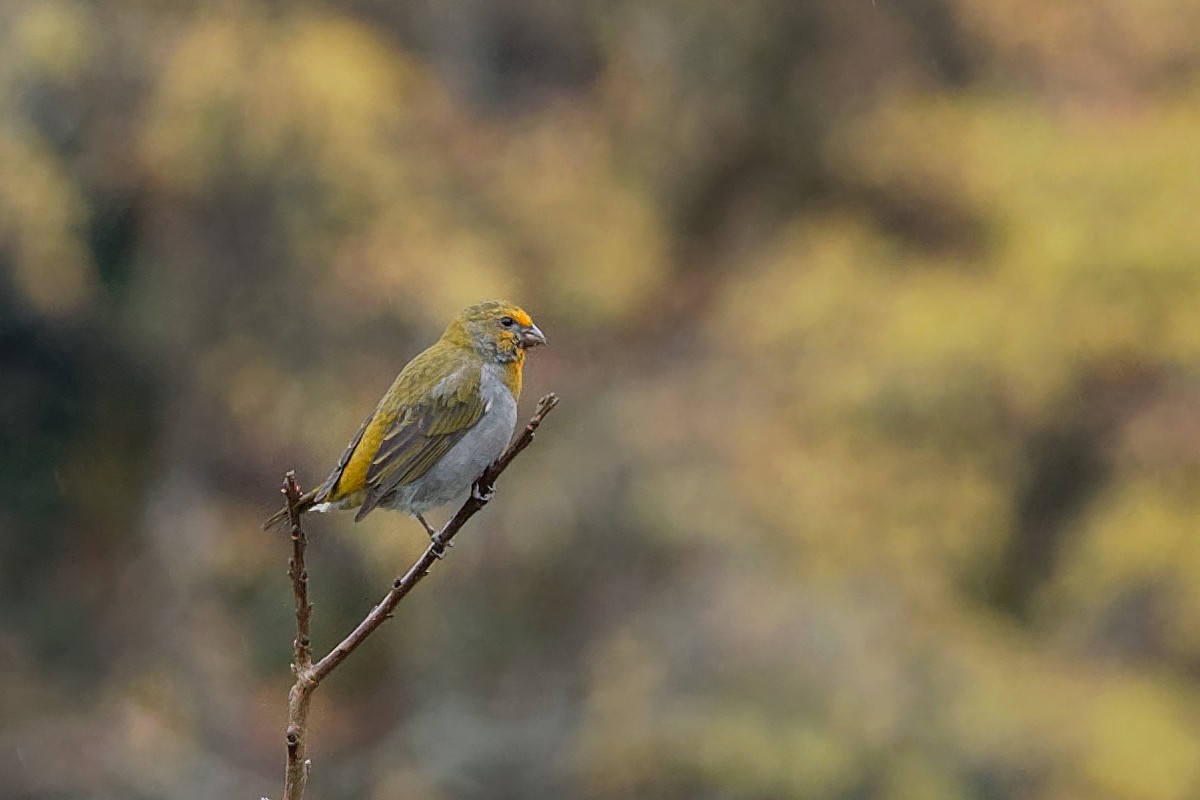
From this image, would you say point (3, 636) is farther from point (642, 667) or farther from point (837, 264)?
point (837, 264)

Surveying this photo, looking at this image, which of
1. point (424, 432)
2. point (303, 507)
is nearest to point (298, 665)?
point (303, 507)

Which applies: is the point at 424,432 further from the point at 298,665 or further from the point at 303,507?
the point at 298,665

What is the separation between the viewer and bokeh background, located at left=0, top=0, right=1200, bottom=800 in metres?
9.02

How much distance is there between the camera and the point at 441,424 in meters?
3.72

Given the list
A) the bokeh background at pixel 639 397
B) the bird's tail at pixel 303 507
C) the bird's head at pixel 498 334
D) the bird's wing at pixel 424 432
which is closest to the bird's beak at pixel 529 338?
the bird's head at pixel 498 334

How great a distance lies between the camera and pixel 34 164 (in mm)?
8859

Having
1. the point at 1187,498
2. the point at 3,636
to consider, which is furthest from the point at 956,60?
the point at 3,636

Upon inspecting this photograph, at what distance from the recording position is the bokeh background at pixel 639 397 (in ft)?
29.6

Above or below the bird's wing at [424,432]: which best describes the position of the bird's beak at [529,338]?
above

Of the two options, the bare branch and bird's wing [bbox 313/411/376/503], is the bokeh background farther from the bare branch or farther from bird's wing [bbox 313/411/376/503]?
the bare branch

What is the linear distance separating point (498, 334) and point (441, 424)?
41cm

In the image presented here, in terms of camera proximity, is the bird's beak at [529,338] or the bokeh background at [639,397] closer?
the bird's beak at [529,338]

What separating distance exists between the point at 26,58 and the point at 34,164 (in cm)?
63

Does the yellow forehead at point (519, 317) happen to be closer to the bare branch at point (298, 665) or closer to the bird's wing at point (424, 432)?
the bird's wing at point (424, 432)
